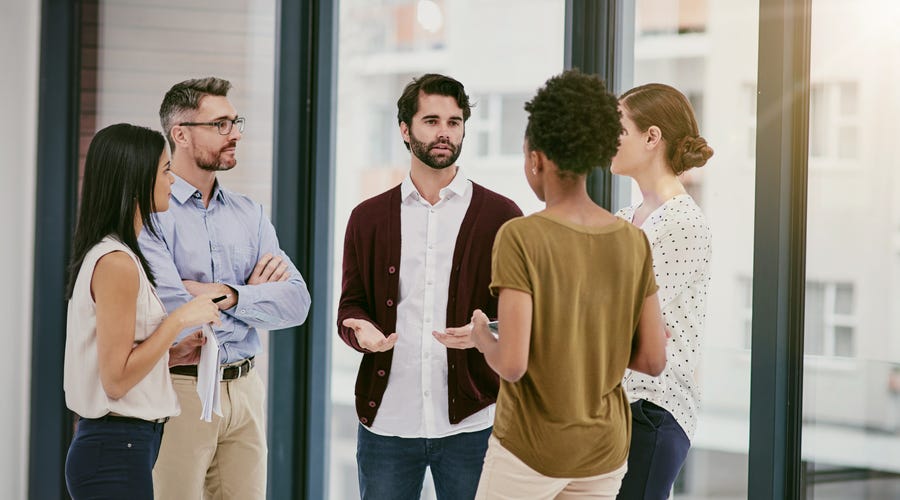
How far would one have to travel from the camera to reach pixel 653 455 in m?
1.98

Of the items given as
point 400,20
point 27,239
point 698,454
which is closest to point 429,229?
point 698,454

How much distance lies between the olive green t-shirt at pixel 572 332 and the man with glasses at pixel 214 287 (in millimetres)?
1045

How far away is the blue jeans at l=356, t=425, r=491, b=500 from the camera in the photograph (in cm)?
227

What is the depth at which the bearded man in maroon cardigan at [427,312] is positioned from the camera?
2.27m

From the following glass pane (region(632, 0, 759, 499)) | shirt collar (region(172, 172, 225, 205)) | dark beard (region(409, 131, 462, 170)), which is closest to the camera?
dark beard (region(409, 131, 462, 170))

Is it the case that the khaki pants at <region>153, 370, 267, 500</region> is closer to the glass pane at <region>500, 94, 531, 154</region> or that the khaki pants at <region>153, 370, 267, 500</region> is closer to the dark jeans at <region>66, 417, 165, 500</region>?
the dark jeans at <region>66, 417, 165, 500</region>

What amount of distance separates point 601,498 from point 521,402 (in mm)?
245

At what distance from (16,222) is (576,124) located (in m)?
2.75

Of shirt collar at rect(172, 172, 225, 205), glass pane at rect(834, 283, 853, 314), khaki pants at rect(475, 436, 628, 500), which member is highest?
shirt collar at rect(172, 172, 225, 205)

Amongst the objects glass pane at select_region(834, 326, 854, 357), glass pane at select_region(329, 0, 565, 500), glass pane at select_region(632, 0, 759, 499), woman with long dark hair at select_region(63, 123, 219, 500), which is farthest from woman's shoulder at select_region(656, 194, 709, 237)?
woman with long dark hair at select_region(63, 123, 219, 500)

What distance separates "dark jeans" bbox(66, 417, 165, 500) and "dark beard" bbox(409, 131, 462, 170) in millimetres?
944

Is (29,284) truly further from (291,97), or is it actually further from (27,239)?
(291,97)

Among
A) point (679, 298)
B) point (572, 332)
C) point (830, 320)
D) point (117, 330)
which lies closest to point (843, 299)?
point (830, 320)

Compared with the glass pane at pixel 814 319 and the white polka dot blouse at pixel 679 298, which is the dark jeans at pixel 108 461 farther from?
the glass pane at pixel 814 319
